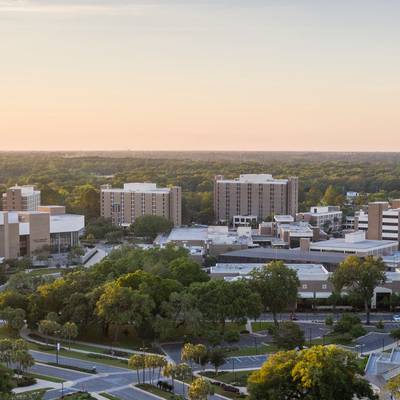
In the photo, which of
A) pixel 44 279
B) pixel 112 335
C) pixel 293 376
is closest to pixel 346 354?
pixel 293 376

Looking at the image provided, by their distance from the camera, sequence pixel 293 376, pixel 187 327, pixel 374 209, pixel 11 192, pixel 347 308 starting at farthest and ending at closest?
pixel 11 192
pixel 374 209
pixel 347 308
pixel 187 327
pixel 293 376

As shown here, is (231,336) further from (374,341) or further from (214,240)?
(214,240)

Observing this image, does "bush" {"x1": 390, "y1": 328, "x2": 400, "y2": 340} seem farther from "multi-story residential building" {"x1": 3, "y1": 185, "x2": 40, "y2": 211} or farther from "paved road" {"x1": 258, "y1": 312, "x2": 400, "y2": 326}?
"multi-story residential building" {"x1": 3, "y1": 185, "x2": 40, "y2": 211}

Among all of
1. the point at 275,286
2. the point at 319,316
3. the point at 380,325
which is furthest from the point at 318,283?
the point at 275,286

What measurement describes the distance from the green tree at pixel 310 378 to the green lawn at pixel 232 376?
6.90m

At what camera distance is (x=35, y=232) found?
74.6 m

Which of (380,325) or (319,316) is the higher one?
(380,325)

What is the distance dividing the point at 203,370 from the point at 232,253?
30.6 metres

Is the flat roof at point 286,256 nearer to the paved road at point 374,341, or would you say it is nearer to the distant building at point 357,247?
the distant building at point 357,247

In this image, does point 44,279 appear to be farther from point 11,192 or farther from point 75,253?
point 11,192

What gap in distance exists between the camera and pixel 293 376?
2622 cm

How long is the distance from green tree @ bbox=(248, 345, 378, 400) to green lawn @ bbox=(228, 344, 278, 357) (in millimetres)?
11901

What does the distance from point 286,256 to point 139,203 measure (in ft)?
116

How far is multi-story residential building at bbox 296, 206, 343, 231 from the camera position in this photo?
9138 cm
